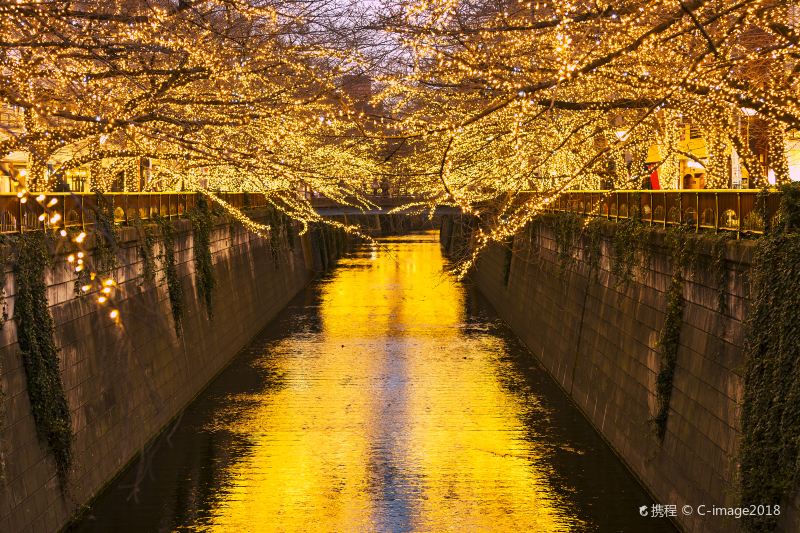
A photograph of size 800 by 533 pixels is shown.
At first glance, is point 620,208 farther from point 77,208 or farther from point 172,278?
point 77,208

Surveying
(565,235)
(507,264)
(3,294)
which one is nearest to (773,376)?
(3,294)

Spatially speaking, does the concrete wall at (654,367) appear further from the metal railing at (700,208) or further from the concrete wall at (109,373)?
the concrete wall at (109,373)

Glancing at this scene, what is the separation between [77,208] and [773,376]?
1076 centimetres

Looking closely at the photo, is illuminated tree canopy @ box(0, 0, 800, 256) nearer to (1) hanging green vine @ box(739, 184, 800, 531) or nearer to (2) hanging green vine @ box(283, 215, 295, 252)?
(1) hanging green vine @ box(739, 184, 800, 531)

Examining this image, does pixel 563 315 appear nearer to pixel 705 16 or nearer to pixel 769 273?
pixel 705 16

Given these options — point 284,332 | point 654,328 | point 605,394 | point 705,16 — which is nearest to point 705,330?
point 654,328

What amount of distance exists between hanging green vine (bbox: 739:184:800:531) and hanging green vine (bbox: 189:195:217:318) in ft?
60.0

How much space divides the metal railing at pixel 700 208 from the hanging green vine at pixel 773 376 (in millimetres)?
721

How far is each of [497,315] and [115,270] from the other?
80.4ft

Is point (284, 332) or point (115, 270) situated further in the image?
point (284, 332)

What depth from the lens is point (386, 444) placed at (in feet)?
65.5

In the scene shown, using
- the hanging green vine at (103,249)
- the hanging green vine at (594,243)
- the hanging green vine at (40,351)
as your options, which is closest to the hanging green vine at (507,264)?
the hanging green vine at (594,243)

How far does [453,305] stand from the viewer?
44688 millimetres

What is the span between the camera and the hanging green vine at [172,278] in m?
23.4
